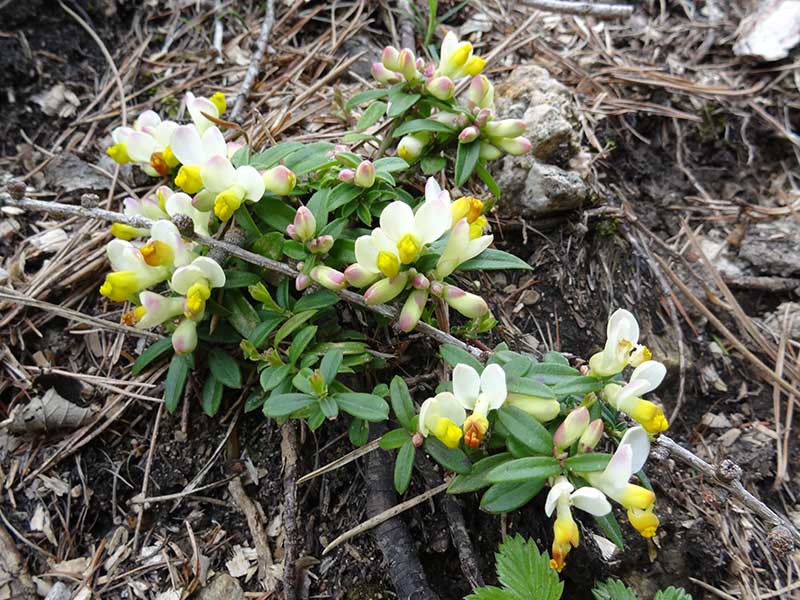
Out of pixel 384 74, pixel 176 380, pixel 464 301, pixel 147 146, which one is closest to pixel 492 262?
pixel 464 301

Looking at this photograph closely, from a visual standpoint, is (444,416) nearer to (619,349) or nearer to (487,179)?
(619,349)

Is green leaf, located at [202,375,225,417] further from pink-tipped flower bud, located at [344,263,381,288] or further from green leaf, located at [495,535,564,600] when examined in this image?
green leaf, located at [495,535,564,600]

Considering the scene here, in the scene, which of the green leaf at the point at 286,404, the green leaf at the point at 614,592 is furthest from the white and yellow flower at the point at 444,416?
the green leaf at the point at 614,592

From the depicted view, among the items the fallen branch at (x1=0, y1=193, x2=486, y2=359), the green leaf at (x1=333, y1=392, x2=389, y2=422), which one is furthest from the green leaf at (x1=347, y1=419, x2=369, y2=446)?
the fallen branch at (x1=0, y1=193, x2=486, y2=359)

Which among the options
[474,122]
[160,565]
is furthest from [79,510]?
[474,122]

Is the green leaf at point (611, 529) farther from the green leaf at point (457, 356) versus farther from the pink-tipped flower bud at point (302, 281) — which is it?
the pink-tipped flower bud at point (302, 281)

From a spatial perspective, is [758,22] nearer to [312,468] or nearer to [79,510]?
[312,468]
